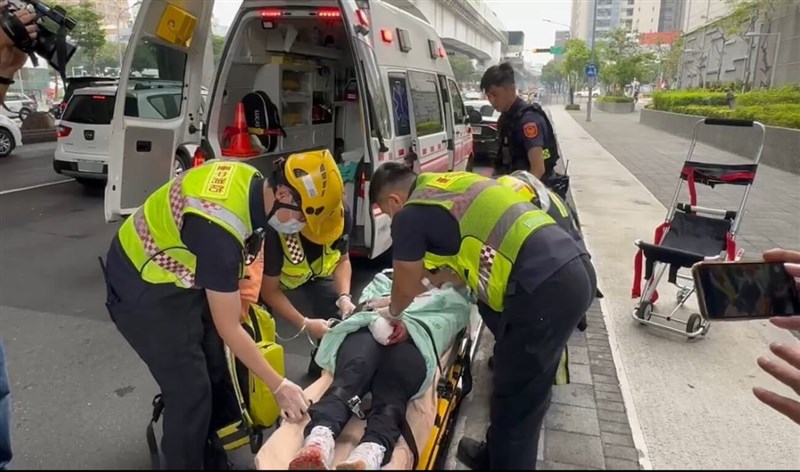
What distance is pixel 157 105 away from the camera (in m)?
5.08

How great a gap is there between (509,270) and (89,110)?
8127 millimetres

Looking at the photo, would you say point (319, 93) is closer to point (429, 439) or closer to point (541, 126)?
point (541, 126)

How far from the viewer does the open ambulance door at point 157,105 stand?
15.1ft

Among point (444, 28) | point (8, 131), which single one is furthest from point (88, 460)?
point (444, 28)

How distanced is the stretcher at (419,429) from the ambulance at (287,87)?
1.92 meters

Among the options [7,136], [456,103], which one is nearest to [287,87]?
[456,103]

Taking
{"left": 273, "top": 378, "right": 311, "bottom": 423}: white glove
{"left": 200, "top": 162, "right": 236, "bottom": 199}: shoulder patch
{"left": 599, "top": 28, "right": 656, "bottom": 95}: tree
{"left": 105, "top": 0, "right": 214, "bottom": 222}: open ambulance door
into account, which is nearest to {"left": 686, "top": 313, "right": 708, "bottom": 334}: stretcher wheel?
{"left": 273, "top": 378, "right": 311, "bottom": 423}: white glove

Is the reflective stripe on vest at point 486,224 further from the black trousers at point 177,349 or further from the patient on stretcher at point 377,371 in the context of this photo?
the black trousers at point 177,349

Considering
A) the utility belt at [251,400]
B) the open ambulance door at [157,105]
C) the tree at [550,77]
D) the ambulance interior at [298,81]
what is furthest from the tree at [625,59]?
the tree at [550,77]

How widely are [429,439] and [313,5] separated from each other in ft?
11.4

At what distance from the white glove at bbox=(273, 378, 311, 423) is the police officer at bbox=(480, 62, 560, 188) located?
2.59 m

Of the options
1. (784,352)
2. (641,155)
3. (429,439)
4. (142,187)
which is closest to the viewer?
(784,352)

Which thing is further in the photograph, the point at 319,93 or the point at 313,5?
the point at 319,93

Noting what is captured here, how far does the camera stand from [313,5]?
441 centimetres
